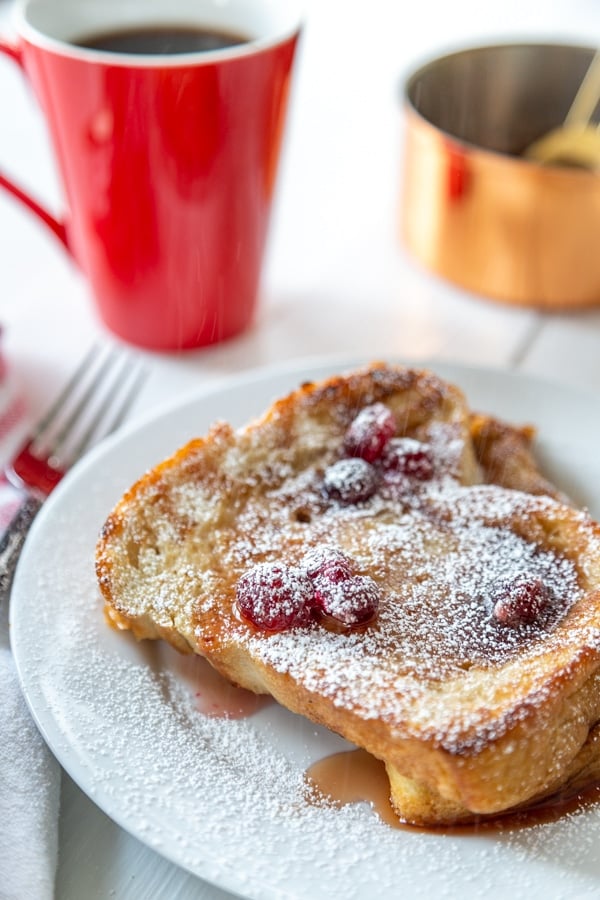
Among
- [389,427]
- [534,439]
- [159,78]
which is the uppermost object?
[159,78]

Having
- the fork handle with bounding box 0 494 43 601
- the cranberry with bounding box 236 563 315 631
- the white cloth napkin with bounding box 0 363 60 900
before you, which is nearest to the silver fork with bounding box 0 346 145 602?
the fork handle with bounding box 0 494 43 601

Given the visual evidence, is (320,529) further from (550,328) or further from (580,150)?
(580,150)

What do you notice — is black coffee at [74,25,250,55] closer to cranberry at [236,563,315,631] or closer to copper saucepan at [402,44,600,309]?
copper saucepan at [402,44,600,309]

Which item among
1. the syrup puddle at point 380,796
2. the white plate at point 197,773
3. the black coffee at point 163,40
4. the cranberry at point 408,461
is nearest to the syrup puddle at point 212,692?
the white plate at point 197,773

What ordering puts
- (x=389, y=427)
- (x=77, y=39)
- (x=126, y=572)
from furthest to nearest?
(x=77, y=39), (x=389, y=427), (x=126, y=572)

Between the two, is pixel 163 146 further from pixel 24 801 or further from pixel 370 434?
pixel 24 801

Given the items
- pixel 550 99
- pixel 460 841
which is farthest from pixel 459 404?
pixel 550 99

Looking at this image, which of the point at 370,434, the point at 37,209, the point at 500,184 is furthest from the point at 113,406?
the point at 500,184
